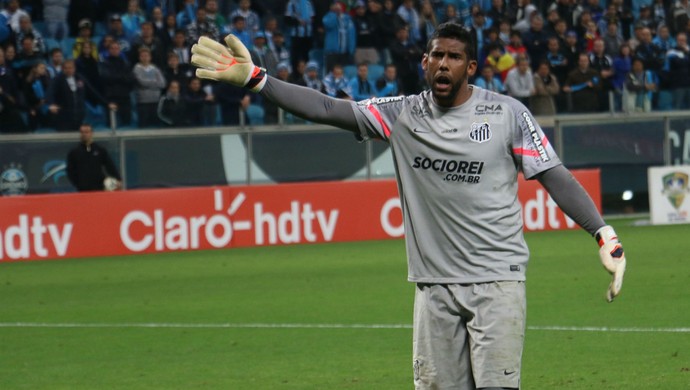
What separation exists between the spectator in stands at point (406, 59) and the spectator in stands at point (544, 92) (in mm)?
2067

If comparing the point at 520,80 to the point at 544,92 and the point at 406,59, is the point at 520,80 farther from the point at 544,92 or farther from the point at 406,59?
the point at 406,59

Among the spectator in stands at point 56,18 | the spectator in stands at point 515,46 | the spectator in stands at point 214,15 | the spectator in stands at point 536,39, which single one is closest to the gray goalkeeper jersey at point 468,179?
the spectator in stands at point 214,15

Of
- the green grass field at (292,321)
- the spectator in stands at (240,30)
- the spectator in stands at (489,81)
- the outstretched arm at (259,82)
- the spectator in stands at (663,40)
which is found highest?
the spectator in stands at (240,30)

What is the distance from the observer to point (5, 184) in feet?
63.8

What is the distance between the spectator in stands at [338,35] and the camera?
2426 centimetres

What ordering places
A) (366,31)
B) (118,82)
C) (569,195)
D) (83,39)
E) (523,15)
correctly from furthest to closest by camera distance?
(523,15) < (366,31) < (83,39) < (118,82) < (569,195)

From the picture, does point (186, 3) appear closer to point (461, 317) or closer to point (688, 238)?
point (688, 238)

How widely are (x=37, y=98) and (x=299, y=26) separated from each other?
606cm

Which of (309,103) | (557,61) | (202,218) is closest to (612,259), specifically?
(309,103)

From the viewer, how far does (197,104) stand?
840 inches

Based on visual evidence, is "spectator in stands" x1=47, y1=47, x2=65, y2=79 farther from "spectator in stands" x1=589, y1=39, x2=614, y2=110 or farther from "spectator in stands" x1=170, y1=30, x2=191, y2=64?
"spectator in stands" x1=589, y1=39, x2=614, y2=110

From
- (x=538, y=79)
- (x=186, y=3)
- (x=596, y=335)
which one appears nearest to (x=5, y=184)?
(x=186, y=3)

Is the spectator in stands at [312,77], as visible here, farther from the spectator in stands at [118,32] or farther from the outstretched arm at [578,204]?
the outstretched arm at [578,204]

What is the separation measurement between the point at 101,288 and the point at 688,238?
29.0ft
